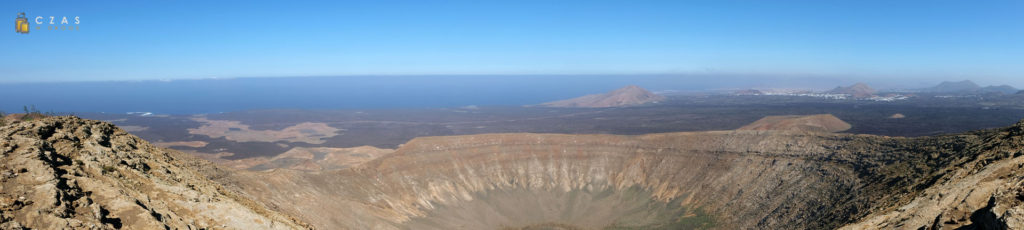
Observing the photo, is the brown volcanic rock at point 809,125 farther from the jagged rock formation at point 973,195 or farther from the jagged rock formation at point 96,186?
the jagged rock formation at point 96,186

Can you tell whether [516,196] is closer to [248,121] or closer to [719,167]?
[719,167]

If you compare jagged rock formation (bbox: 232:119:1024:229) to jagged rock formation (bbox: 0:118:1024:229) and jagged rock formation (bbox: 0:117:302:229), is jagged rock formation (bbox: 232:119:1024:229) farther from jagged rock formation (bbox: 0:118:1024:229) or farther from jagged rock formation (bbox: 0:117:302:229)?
jagged rock formation (bbox: 0:117:302:229)

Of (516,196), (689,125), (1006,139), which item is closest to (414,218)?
(516,196)

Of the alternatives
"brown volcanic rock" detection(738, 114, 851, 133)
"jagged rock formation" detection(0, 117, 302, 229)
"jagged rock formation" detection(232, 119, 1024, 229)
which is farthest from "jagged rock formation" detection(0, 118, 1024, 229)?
"brown volcanic rock" detection(738, 114, 851, 133)

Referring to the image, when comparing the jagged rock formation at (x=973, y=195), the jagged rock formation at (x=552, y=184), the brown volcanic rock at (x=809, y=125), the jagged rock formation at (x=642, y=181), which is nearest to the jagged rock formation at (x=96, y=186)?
the jagged rock formation at (x=552, y=184)

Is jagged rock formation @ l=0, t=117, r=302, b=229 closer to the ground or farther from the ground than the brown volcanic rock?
farther from the ground
